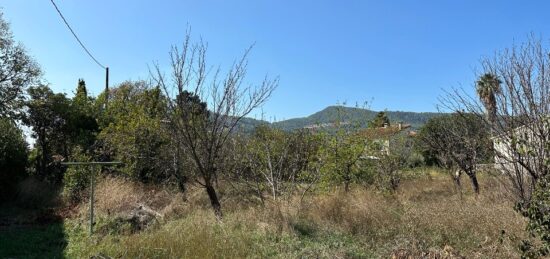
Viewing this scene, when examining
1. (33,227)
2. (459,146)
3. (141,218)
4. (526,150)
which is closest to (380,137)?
(459,146)

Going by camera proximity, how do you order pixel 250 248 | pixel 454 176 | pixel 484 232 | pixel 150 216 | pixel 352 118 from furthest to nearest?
pixel 454 176 < pixel 352 118 < pixel 150 216 < pixel 484 232 < pixel 250 248

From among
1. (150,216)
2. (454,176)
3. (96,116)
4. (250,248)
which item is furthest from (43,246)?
(454,176)

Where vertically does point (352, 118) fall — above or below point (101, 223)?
above

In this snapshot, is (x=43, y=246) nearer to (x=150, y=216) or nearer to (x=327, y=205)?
(x=150, y=216)

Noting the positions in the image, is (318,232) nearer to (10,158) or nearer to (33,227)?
(33,227)

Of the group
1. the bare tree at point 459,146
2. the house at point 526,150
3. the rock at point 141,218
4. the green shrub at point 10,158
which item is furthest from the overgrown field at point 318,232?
the green shrub at point 10,158

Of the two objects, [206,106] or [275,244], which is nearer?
[275,244]

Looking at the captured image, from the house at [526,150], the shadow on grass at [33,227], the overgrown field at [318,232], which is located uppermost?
the house at [526,150]

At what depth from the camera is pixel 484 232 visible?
24.2ft

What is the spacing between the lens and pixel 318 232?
786 centimetres

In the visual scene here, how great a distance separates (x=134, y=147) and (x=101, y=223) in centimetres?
555

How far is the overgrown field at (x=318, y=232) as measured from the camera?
6.57 m

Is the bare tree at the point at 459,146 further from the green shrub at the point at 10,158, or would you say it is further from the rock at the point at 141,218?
the green shrub at the point at 10,158

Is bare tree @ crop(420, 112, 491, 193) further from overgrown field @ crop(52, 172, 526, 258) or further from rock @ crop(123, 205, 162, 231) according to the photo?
rock @ crop(123, 205, 162, 231)
